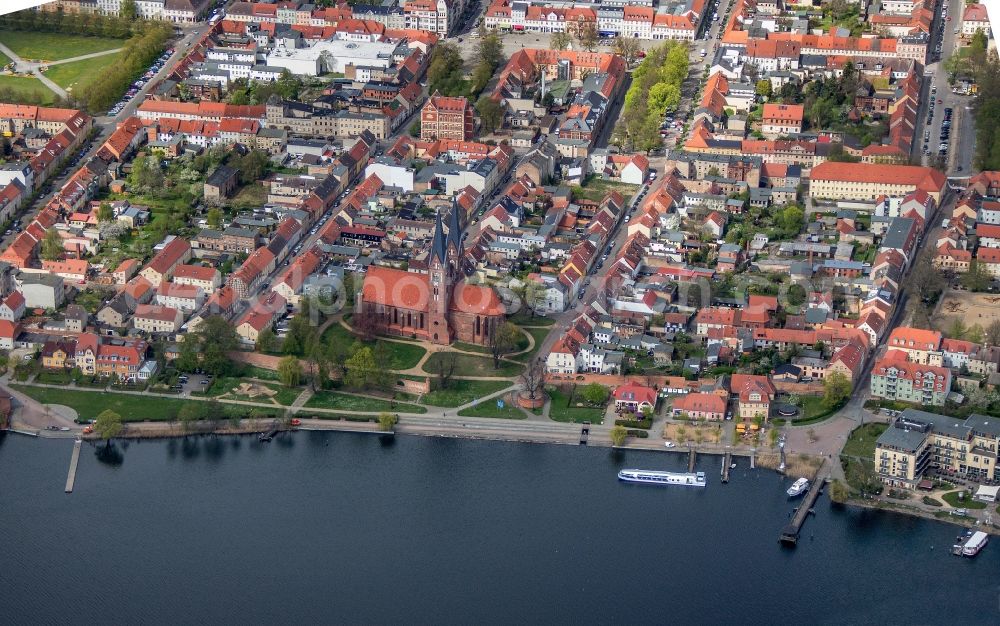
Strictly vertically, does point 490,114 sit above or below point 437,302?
above

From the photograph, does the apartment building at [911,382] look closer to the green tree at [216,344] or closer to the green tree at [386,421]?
the green tree at [386,421]

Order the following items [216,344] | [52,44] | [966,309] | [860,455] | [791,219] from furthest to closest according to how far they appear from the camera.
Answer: [52,44] < [791,219] < [966,309] < [216,344] < [860,455]

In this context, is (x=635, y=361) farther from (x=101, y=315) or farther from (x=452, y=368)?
(x=101, y=315)

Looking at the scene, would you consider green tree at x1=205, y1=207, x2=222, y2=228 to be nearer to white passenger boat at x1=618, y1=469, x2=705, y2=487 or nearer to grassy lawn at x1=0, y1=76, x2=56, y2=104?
grassy lawn at x1=0, y1=76, x2=56, y2=104

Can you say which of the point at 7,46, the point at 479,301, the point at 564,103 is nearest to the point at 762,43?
the point at 564,103

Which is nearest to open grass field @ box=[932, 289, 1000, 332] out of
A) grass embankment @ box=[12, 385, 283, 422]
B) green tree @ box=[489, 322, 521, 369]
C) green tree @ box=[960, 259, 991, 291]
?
green tree @ box=[960, 259, 991, 291]

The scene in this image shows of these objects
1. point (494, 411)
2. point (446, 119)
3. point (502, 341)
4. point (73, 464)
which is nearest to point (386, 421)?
point (494, 411)

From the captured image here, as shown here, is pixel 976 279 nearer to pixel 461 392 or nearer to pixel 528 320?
pixel 528 320
